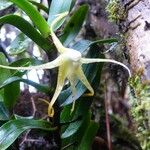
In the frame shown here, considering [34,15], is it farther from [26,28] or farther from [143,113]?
[143,113]

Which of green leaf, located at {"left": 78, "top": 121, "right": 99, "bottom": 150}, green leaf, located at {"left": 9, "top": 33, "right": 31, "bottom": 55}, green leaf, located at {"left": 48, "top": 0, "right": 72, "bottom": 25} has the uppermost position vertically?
green leaf, located at {"left": 48, "top": 0, "right": 72, "bottom": 25}

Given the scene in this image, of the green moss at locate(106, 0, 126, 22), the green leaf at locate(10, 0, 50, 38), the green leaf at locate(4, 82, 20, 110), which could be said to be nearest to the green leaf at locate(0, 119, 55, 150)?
the green leaf at locate(4, 82, 20, 110)

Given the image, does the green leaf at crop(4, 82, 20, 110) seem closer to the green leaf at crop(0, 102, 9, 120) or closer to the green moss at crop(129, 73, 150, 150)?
the green leaf at crop(0, 102, 9, 120)

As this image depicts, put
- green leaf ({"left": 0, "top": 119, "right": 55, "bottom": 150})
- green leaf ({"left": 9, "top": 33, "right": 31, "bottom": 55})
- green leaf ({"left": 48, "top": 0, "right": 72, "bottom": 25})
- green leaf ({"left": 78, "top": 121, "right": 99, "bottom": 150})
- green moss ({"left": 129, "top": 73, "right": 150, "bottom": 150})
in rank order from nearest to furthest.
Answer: green moss ({"left": 129, "top": 73, "right": 150, "bottom": 150}), green leaf ({"left": 0, "top": 119, "right": 55, "bottom": 150}), green leaf ({"left": 48, "top": 0, "right": 72, "bottom": 25}), green leaf ({"left": 78, "top": 121, "right": 99, "bottom": 150}), green leaf ({"left": 9, "top": 33, "right": 31, "bottom": 55})

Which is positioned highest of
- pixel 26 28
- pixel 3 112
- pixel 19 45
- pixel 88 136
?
pixel 26 28

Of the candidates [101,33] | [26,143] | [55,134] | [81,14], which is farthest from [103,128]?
[81,14]

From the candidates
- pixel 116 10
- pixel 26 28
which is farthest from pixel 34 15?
pixel 116 10
